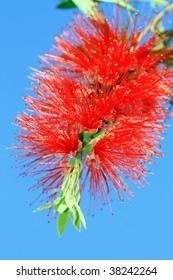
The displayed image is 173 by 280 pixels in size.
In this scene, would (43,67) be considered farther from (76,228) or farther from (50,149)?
(76,228)

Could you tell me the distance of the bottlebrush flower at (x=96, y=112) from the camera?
1906mm

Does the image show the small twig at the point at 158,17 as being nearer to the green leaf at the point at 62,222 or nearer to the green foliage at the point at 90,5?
the green foliage at the point at 90,5

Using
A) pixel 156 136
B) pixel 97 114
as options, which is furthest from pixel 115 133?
pixel 156 136

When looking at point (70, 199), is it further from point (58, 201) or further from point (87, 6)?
point (87, 6)

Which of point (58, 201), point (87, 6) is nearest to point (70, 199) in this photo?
point (58, 201)

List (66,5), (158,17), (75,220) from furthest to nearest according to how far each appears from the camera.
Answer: (66,5)
(158,17)
(75,220)

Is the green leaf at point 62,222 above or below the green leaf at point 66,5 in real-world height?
below

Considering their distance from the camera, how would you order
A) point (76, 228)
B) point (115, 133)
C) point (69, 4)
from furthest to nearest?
point (69, 4) < point (115, 133) < point (76, 228)

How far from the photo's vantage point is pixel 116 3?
1991mm

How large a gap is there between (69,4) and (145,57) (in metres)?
0.33

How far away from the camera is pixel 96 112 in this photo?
1.89m

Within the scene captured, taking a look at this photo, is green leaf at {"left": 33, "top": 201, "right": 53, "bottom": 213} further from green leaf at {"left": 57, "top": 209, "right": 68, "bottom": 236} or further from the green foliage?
the green foliage

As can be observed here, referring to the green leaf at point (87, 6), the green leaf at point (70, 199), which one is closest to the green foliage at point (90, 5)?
the green leaf at point (87, 6)

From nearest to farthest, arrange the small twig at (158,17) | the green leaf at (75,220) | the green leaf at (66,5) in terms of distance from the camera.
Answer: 1. the green leaf at (75,220)
2. the small twig at (158,17)
3. the green leaf at (66,5)
